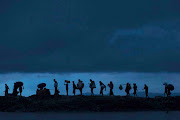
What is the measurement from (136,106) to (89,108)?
7.48 metres

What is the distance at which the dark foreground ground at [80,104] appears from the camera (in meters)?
39.8

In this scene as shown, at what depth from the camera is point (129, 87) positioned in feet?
149

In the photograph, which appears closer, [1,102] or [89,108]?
[89,108]

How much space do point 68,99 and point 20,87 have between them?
9.16 meters

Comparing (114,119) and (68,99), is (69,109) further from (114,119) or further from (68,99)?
(114,119)

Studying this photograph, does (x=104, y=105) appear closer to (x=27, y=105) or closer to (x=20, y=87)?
(x=27, y=105)

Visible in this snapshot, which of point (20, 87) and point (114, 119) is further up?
point (20, 87)

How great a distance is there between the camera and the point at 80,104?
39906 mm

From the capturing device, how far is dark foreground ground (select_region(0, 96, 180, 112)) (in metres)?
39.8

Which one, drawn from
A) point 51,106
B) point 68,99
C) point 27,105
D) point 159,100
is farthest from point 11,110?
point 159,100

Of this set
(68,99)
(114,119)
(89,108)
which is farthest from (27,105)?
(114,119)

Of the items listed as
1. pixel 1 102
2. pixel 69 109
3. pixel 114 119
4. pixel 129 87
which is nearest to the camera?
pixel 114 119

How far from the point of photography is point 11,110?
40844 mm

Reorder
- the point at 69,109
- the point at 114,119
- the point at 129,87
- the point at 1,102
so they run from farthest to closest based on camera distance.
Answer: the point at 129,87
the point at 1,102
the point at 69,109
the point at 114,119
